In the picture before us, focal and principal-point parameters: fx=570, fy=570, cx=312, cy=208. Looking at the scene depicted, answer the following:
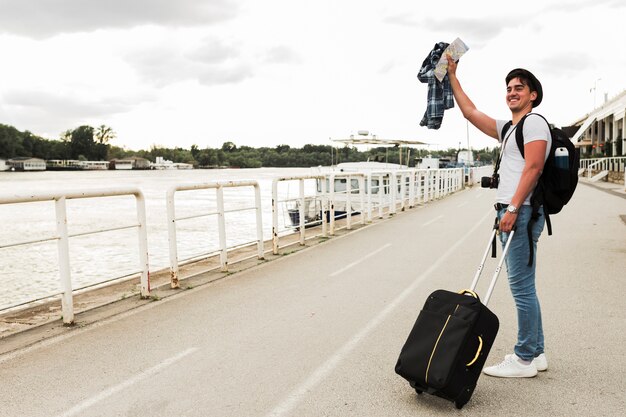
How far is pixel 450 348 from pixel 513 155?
4.77ft

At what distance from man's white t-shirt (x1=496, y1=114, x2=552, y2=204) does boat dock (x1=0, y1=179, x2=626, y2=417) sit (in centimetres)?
139

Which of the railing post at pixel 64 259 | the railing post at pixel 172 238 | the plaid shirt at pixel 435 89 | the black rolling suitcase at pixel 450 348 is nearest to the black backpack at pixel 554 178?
the black rolling suitcase at pixel 450 348

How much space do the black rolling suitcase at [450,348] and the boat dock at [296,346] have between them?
22 cm

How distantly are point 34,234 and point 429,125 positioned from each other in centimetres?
2245

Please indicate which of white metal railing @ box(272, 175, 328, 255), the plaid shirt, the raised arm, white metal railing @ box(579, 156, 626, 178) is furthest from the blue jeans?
white metal railing @ box(579, 156, 626, 178)

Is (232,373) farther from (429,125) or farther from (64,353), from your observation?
(429,125)

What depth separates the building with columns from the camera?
147 feet

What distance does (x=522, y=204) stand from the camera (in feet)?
13.0

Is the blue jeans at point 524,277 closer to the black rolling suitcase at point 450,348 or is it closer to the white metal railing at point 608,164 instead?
the black rolling suitcase at point 450,348

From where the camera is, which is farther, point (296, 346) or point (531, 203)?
point (296, 346)

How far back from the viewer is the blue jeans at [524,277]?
13.1ft

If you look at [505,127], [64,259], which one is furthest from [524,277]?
[64,259]

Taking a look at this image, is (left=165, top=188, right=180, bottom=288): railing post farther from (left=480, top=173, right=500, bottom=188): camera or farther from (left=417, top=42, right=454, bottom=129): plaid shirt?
(left=480, top=173, right=500, bottom=188): camera

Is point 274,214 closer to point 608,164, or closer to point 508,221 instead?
point 508,221
